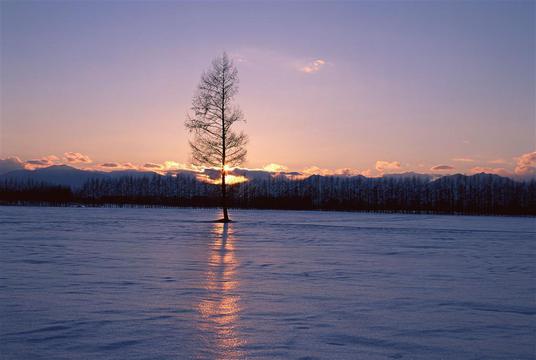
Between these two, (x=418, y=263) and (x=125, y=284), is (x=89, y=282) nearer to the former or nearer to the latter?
(x=125, y=284)

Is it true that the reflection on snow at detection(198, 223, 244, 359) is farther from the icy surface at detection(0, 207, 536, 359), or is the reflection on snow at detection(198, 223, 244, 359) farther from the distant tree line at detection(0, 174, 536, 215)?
the distant tree line at detection(0, 174, 536, 215)

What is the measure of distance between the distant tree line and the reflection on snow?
101760mm

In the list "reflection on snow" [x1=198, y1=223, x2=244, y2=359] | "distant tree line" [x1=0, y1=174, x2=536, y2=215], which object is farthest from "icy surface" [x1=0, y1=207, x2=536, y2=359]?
"distant tree line" [x1=0, y1=174, x2=536, y2=215]

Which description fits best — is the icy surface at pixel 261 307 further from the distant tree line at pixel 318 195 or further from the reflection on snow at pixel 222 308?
the distant tree line at pixel 318 195

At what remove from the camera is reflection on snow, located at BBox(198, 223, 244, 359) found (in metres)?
3.81

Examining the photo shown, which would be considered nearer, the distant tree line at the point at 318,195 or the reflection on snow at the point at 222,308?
the reflection on snow at the point at 222,308

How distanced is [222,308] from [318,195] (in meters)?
165

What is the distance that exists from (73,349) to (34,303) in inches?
76.1

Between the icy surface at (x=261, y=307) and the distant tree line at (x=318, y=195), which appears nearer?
the icy surface at (x=261, y=307)

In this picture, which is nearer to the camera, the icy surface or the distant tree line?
the icy surface

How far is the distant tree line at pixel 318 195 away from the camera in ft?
402

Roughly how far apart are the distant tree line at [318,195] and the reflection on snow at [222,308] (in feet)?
334

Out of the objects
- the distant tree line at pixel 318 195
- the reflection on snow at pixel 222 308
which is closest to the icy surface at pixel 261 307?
the reflection on snow at pixel 222 308

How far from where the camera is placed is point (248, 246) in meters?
12.8
